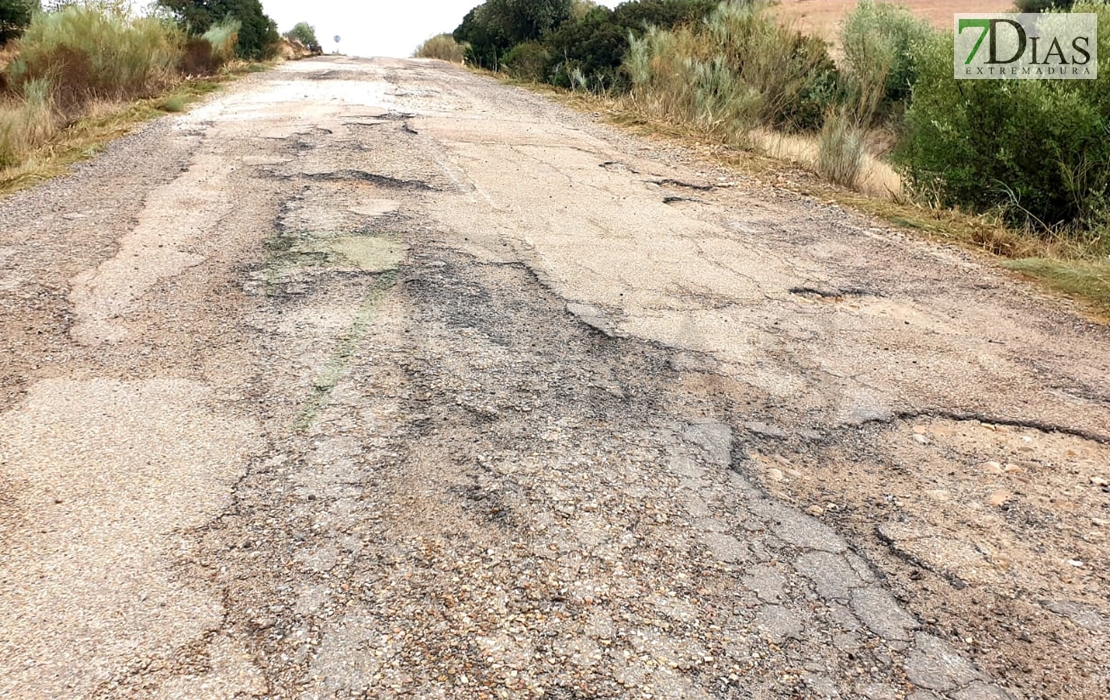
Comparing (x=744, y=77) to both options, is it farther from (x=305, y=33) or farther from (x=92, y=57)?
(x=305, y=33)

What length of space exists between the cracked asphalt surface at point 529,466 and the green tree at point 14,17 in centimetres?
1256

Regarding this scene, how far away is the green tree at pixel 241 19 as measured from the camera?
18125 millimetres

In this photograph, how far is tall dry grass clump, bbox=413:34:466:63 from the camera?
28.4 m

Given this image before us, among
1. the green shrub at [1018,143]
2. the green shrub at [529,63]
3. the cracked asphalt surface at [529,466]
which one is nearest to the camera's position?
the cracked asphalt surface at [529,466]

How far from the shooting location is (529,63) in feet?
53.4

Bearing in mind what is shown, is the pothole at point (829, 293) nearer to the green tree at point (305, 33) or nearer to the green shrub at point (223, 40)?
the green shrub at point (223, 40)

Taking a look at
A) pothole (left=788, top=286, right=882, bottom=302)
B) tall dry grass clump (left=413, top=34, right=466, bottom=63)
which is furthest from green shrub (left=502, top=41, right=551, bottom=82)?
pothole (left=788, top=286, right=882, bottom=302)

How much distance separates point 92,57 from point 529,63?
334 inches

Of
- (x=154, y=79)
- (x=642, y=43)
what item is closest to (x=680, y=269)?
(x=642, y=43)

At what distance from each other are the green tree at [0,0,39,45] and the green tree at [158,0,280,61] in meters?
3.11

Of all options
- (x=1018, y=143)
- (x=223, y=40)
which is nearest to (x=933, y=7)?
(x=223, y=40)

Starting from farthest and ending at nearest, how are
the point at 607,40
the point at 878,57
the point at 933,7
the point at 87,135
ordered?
the point at 933,7, the point at 607,40, the point at 878,57, the point at 87,135

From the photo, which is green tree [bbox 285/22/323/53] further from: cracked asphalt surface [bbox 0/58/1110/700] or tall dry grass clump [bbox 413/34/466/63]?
cracked asphalt surface [bbox 0/58/1110/700]

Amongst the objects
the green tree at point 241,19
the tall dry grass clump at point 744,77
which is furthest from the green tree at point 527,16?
the tall dry grass clump at point 744,77
